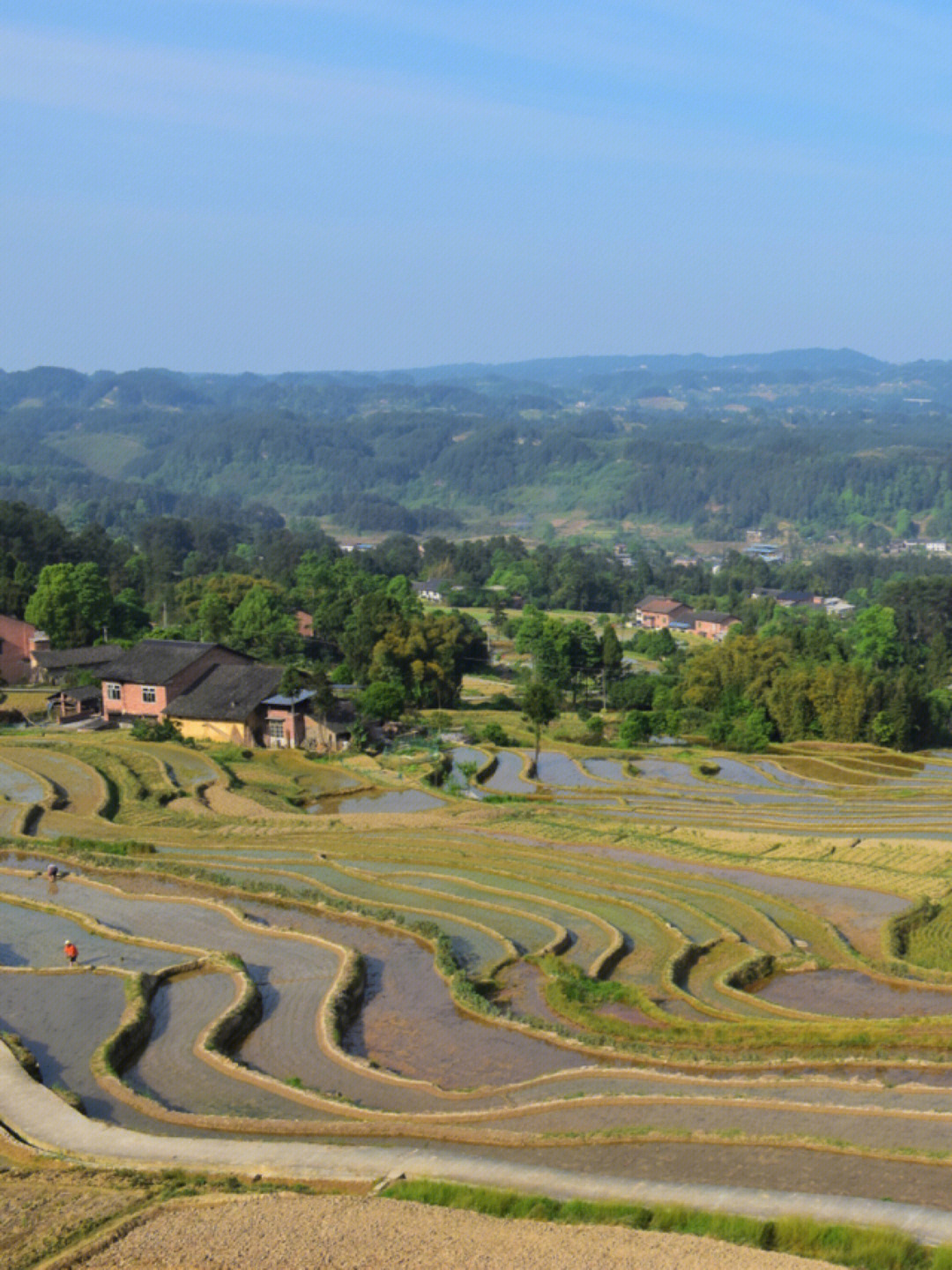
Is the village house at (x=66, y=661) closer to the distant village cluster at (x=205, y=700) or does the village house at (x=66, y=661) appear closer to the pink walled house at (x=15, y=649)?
the pink walled house at (x=15, y=649)

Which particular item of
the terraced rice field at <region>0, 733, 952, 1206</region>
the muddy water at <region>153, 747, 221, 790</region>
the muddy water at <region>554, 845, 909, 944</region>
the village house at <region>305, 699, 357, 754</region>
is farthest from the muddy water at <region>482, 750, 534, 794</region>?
the muddy water at <region>554, 845, 909, 944</region>

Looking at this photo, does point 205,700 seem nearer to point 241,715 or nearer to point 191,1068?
point 241,715

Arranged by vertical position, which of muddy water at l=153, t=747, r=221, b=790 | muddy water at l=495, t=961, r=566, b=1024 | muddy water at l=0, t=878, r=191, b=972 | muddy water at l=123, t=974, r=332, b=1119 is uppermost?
muddy water at l=123, t=974, r=332, b=1119

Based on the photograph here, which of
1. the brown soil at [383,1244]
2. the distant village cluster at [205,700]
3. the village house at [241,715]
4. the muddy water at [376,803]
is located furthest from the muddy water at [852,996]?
the village house at [241,715]

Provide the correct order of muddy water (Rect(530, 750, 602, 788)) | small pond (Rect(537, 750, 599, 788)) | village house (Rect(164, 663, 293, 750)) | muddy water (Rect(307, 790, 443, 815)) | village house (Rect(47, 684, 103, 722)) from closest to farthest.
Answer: muddy water (Rect(307, 790, 443, 815)) → muddy water (Rect(530, 750, 602, 788)) → small pond (Rect(537, 750, 599, 788)) → village house (Rect(164, 663, 293, 750)) → village house (Rect(47, 684, 103, 722))

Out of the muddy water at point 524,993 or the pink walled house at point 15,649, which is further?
the pink walled house at point 15,649

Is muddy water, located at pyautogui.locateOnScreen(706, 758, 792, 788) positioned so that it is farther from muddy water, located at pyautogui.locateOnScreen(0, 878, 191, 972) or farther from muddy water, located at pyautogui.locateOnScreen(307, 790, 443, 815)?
muddy water, located at pyautogui.locateOnScreen(0, 878, 191, 972)
